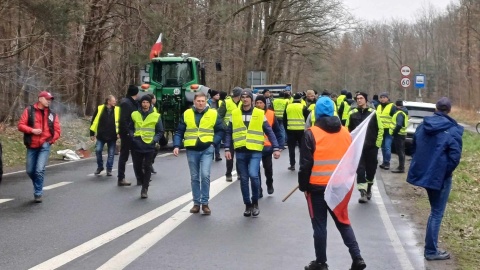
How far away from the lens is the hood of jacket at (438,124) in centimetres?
778

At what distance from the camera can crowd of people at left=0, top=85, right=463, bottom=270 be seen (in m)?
6.98

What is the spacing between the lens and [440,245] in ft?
28.8

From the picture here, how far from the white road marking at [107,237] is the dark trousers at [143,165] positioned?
0.63 m

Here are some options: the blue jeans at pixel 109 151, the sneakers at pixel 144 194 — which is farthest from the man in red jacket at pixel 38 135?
the blue jeans at pixel 109 151

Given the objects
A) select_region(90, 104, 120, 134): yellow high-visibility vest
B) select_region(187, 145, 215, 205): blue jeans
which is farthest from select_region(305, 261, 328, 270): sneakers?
select_region(90, 104, 120, 134): yellow high-visibility vest

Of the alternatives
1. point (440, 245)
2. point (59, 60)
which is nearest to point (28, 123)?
point (440, 245)

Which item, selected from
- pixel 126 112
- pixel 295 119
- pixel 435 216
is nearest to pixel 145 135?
pixel 126 112

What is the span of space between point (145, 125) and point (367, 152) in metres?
3.88

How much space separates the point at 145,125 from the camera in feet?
39.8

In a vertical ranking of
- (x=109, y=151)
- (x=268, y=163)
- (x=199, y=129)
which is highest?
(x=199, y=129)

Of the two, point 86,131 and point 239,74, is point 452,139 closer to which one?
point 86,131

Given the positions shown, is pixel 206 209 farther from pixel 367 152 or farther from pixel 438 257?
pixel 438 257

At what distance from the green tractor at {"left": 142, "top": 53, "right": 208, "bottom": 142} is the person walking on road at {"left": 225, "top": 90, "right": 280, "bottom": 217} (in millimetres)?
11970

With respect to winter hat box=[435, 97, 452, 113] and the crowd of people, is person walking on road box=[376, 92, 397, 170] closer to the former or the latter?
the crowd of people
